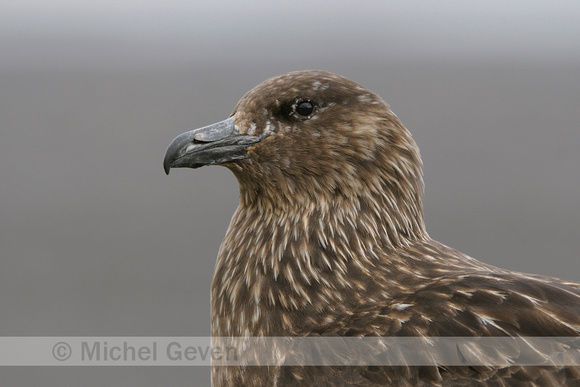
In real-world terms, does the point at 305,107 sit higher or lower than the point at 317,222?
higher

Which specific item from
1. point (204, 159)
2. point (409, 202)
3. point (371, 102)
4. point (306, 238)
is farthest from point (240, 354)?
point (371, 102)

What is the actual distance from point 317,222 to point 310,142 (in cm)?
26

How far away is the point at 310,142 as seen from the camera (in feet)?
8.16

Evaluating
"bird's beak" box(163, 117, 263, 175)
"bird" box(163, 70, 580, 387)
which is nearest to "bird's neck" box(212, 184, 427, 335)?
"bird" box(163, 70, 580, 387)

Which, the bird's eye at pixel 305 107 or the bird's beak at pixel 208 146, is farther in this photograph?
the bird's eye at pixel 305 107

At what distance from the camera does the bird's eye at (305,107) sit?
98.5 inches

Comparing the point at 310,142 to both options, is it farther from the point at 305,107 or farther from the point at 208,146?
the point at 208,146

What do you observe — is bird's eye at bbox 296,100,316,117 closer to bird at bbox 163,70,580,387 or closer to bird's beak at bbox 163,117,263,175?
bird at bbox 163,70,580,387

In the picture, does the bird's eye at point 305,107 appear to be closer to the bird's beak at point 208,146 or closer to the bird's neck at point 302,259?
the bird's beak at point 208,146

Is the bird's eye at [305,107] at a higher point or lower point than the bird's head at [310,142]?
higher

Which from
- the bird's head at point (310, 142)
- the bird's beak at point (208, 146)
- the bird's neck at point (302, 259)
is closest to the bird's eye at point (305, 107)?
the bird's head at point (310, 142)

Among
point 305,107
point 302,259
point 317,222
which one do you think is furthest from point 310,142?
point 302,259

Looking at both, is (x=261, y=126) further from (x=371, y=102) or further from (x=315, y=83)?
(x=371, y=102)

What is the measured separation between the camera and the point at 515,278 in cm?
218
